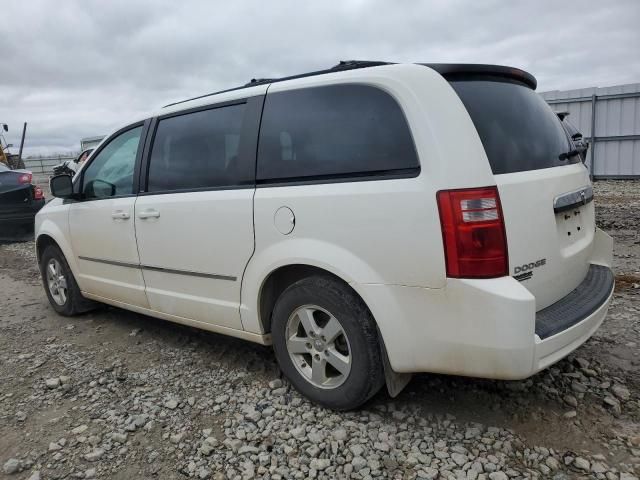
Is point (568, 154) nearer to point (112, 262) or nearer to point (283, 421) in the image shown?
point (283, 421)

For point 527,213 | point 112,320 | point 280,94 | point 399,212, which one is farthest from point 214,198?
point 112,320

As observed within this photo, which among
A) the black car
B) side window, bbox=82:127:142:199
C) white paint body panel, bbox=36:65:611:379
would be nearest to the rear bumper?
white paint body panel, bbox=36:65:611:379

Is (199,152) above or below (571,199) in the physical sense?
above

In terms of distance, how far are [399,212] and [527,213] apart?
0.61 meters

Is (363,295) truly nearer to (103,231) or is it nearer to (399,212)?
(399,212)

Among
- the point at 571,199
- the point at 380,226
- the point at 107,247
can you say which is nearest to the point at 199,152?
the point at 107,247

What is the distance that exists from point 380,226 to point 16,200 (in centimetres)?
873

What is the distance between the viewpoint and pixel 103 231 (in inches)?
158

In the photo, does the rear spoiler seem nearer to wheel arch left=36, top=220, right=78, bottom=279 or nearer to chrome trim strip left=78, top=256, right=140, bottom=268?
chrome trim strip left=78, top=256, right=140, bottom=268

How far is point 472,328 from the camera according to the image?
223 centimetres

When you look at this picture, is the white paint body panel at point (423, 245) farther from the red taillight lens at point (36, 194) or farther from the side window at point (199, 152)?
the red taillight lens at point (36, 194)

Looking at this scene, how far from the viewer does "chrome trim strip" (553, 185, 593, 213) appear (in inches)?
101

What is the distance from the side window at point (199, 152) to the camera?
3.12m

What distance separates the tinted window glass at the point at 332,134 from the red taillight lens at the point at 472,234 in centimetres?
27
